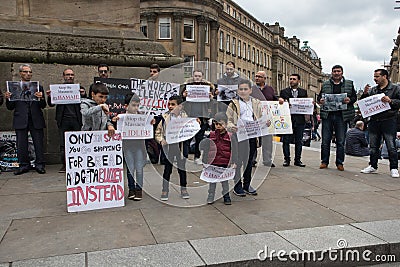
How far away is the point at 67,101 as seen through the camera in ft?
21.3

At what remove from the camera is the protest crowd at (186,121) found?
16.5 feet

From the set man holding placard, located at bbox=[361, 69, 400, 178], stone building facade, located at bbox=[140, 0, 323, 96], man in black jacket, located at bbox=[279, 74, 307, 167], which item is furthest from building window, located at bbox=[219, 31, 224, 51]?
man holding placard, located at bbox=[361, 69, 400, 178]

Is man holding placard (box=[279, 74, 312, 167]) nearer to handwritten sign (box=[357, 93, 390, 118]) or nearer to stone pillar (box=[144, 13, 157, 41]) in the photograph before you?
handwritten sign (box=[357, 93, 390, 118])

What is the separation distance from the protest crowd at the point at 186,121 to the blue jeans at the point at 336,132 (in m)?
0.02

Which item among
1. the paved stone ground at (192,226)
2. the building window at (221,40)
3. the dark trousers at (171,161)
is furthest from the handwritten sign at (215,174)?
the building window at (221,40)

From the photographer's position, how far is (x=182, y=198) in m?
5.35

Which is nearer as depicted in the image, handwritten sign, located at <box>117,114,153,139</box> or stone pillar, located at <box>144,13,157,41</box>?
handwritten sign, located at <box>117,114,153,139</box>

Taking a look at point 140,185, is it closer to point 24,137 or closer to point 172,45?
point 24,137

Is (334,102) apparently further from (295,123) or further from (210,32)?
(210,32)

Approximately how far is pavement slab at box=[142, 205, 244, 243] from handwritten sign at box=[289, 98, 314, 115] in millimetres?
3977

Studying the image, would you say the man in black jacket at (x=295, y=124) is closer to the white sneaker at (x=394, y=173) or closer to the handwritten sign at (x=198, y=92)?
the white sneaker at (x=394, y=173)

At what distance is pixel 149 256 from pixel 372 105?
5.56 meters

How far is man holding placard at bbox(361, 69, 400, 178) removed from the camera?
7016mm

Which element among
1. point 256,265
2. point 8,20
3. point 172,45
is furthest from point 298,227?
point 172,45
